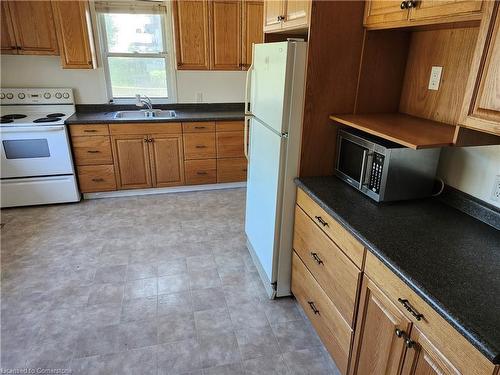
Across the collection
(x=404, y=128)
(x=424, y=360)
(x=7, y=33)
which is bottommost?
(x=424, y=360)

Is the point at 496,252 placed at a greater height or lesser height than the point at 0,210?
greater

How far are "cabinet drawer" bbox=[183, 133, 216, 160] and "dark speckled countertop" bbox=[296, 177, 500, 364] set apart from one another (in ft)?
7.22

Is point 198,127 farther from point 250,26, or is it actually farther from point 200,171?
point 250,26

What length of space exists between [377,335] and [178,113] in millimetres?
3298

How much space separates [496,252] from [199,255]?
6.67 feet

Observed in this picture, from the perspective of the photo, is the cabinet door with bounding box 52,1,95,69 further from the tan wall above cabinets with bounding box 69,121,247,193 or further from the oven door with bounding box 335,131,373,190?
the oven door with bounding box 335,131,373,190

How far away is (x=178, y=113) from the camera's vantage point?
397 cm

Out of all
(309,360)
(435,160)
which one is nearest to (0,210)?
(309,360)

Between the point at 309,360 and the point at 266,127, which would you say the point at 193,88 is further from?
the point at 309,360

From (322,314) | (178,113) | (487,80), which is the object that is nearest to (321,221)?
(322,314)

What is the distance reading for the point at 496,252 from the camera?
4.04ft

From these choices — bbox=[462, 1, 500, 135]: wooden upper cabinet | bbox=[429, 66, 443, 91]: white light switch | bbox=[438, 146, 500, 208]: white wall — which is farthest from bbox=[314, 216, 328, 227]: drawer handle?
bbox=[429, 66, 443, 91]: white light switch

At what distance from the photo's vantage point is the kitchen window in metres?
3.74

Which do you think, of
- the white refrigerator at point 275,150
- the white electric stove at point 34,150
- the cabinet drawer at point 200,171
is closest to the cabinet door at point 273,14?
the white refrigerator at point 275,150
